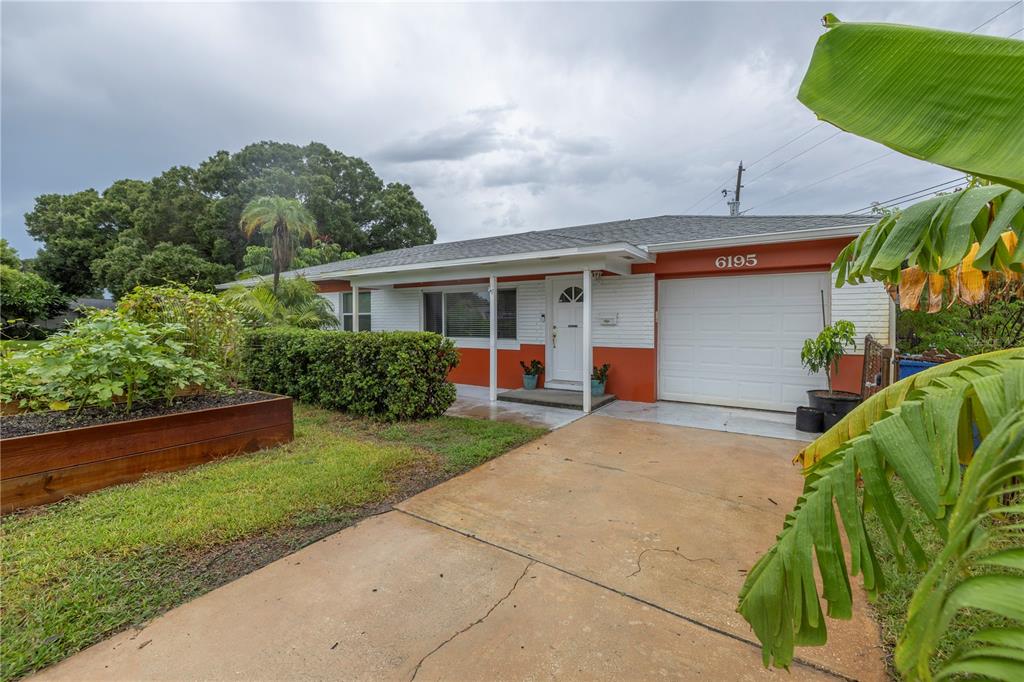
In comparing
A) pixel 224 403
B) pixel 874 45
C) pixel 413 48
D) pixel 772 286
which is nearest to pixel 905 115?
pixel 874 45

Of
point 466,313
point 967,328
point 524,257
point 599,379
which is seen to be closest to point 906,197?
point 967,328

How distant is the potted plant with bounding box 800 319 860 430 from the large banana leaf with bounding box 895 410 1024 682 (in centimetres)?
602

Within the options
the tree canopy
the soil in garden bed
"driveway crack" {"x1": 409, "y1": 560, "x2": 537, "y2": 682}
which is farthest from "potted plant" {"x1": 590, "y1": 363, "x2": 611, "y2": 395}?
the tree canopy

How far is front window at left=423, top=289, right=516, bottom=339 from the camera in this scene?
9938mm

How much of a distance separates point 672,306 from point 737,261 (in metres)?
1.38

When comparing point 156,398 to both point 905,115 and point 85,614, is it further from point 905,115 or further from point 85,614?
point 905,115

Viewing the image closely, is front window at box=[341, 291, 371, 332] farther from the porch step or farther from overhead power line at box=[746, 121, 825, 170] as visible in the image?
overhead power line at box=[746, 121, 825, 170]

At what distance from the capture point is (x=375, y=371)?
21.9 feet

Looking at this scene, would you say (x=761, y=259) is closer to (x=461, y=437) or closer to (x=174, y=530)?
(x=461, y=437)

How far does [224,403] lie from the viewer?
5199mm

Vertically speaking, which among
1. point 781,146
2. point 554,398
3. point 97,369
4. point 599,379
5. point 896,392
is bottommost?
point 554,398

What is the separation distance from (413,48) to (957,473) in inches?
375

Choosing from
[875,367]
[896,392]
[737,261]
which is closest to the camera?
[896,392]

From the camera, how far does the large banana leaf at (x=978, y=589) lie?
2.32 feet
